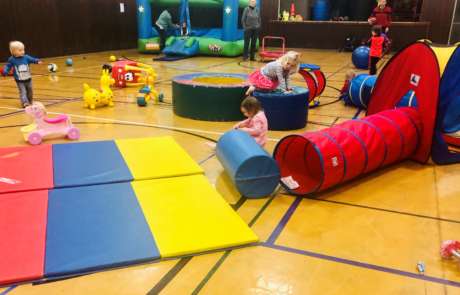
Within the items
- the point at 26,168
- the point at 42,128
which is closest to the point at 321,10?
the point at 42,128

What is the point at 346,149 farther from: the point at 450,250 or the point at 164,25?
the point at 164,25

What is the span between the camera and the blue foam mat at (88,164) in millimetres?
3078

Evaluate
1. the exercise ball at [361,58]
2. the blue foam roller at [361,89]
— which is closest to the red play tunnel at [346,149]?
the blue foam roller at [361,89]

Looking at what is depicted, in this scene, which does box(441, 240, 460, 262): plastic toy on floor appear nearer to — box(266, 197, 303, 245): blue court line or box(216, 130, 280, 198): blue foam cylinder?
box(266, 197, 303, 245): blue court line

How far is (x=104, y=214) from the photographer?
2598mm

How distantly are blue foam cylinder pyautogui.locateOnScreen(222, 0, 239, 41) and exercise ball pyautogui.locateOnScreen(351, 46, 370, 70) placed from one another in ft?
11.6

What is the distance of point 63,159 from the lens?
11.5 feet

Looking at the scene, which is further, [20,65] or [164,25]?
[164,25]

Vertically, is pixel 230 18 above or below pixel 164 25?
above

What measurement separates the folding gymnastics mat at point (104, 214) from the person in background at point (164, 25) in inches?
347

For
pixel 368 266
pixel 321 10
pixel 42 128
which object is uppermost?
pixel 321 10

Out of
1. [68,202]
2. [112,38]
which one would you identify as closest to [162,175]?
[68,202]

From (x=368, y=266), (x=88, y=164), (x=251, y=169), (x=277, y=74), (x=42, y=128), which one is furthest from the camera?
(x=277, y=74)

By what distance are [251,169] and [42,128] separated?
244 centimetres
